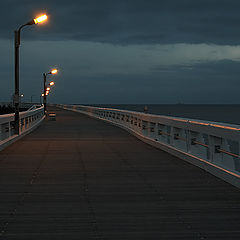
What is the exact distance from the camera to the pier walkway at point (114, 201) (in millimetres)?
7055

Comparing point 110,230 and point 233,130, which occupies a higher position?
point 233,130

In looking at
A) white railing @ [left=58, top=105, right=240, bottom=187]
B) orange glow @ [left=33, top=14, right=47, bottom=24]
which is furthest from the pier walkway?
orange glow @ [left=33, top=14, right=47, bottom=24]

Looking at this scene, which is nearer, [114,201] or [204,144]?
[114,201]

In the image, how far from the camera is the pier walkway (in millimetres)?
7055

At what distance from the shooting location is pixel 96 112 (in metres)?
61.6

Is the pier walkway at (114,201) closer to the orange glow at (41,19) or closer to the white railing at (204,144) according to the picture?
the white railing at (204,144)

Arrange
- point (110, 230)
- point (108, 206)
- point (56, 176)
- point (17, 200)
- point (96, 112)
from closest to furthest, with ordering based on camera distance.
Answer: point (110, 230) < point (108, 206) < point (17, 200) < point (56, 176) < point (96, 112)

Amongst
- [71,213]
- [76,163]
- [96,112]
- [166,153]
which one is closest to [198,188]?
[71,213]

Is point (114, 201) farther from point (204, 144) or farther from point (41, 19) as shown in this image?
point (41, 19)

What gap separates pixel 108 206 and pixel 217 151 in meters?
4.57

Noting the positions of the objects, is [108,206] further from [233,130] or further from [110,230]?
[233,130]

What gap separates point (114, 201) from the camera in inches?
360

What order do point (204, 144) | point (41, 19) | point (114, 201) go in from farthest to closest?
1. point (41, 19)
2. point (204, 144)
3. point (114, 201)

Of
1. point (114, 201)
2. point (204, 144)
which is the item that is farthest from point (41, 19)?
point (114, 201)
